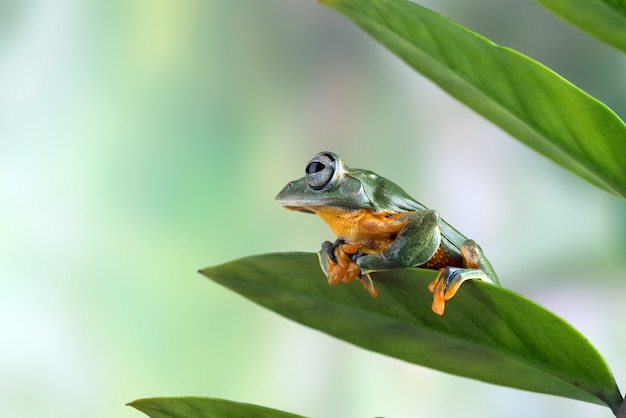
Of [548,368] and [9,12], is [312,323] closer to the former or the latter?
[548,368]

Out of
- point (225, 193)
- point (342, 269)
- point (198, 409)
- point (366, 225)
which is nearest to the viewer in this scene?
point (198, 409)

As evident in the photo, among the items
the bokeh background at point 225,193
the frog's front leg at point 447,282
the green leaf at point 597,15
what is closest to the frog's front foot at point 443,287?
the frog's front leg at point 447,282

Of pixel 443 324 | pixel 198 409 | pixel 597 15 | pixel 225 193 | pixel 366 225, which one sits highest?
pixel 225 193

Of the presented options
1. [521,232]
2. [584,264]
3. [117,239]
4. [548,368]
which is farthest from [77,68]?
[548,368]

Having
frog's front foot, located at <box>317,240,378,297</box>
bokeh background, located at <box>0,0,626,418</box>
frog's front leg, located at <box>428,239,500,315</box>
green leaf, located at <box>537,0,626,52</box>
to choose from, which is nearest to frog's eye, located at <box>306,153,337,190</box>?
frog's front foot, located at <box>317,240,378,297</box>

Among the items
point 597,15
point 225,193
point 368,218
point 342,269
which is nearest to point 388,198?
point 368,218

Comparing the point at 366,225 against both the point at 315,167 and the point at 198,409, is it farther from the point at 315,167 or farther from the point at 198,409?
the point at 198,409
